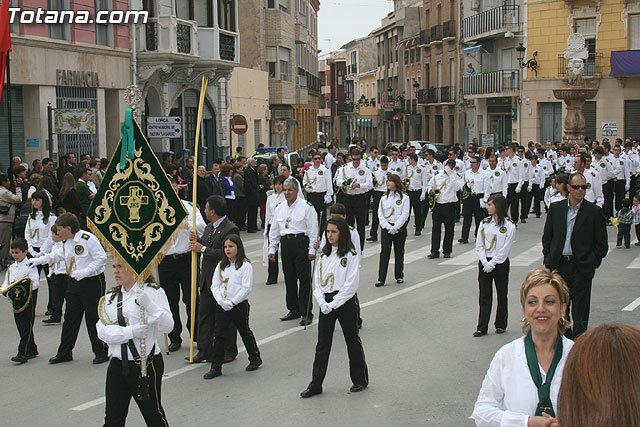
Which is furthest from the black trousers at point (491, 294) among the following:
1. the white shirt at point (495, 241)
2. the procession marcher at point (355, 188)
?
the procession marcher at point (355, 188)

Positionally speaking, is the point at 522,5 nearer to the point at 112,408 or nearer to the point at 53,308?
the point at 53,308

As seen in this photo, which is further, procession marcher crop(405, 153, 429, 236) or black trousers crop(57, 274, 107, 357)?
procession marcher crop(405, 153, 429, 236)

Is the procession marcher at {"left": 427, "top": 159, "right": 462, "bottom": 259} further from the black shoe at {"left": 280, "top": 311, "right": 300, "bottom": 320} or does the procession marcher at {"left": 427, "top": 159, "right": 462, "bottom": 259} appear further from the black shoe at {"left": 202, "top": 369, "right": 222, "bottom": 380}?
the black shoe at {"left": 202, "top": 369, "right": 222, "bottom": 380}

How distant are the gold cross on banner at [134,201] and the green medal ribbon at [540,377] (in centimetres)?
Result: 417

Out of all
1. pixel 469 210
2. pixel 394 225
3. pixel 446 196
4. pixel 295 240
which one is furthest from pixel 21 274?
pixel 469 210

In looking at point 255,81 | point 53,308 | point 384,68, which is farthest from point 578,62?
point 384,68

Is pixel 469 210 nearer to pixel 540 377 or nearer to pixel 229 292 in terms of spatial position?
pixel 229 292

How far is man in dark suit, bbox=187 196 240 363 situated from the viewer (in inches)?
383

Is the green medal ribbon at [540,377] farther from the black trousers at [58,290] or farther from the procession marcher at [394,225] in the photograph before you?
the procession marcher at [394,225]

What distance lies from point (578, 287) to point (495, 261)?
132 cm

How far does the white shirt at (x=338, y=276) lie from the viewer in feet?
27.8

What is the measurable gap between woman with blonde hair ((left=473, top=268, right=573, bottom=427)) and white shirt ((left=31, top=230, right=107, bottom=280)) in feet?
20.4

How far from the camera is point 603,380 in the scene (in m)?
3.04

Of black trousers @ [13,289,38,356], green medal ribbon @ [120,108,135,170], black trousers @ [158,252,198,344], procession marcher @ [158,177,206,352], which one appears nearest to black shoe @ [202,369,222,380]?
→ procession marcher @ [158,177,206,352]
